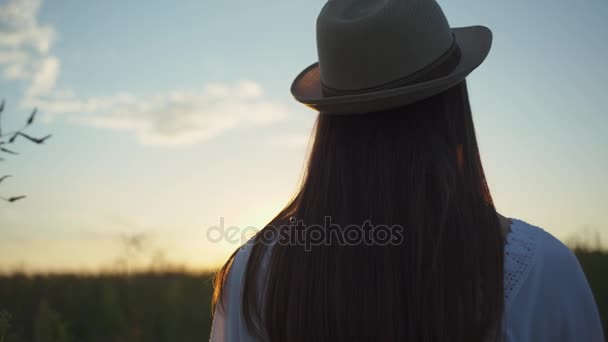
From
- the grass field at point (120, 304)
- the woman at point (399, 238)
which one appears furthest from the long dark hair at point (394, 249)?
the grass field at point (120, 304)

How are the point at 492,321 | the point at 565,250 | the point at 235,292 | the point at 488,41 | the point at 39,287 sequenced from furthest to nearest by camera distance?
the point at 39,287, the point at 488,41, the point at 235,292, the point at 565,250, the point at 492,321

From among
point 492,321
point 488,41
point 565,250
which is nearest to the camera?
point 492,321

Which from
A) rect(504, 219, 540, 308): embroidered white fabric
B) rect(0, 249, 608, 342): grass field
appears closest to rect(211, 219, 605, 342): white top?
rect(504, 219, 540, 308): embroidered white fabric

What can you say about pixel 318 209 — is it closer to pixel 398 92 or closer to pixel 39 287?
pixel 398 92

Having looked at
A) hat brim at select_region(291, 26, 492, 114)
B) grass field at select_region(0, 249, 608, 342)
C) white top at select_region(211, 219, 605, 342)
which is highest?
hat brim at select_region(291, 26, 492, 114)

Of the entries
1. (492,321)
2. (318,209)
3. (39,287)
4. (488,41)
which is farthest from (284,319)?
(39,287)

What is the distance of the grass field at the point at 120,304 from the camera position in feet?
16.2

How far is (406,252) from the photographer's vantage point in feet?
4.93

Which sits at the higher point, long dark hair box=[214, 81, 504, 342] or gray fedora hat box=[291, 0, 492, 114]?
gray fedora hat box=[291, 0, 492, 114]

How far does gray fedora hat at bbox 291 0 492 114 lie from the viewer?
5.49 ft

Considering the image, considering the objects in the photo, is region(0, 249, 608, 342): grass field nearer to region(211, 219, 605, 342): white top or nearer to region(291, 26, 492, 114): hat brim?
region(211, 219, 605, 342): white top

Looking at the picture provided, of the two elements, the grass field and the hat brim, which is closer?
the hat brim

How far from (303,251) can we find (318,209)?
121mm

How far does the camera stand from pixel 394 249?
1.50 metres
